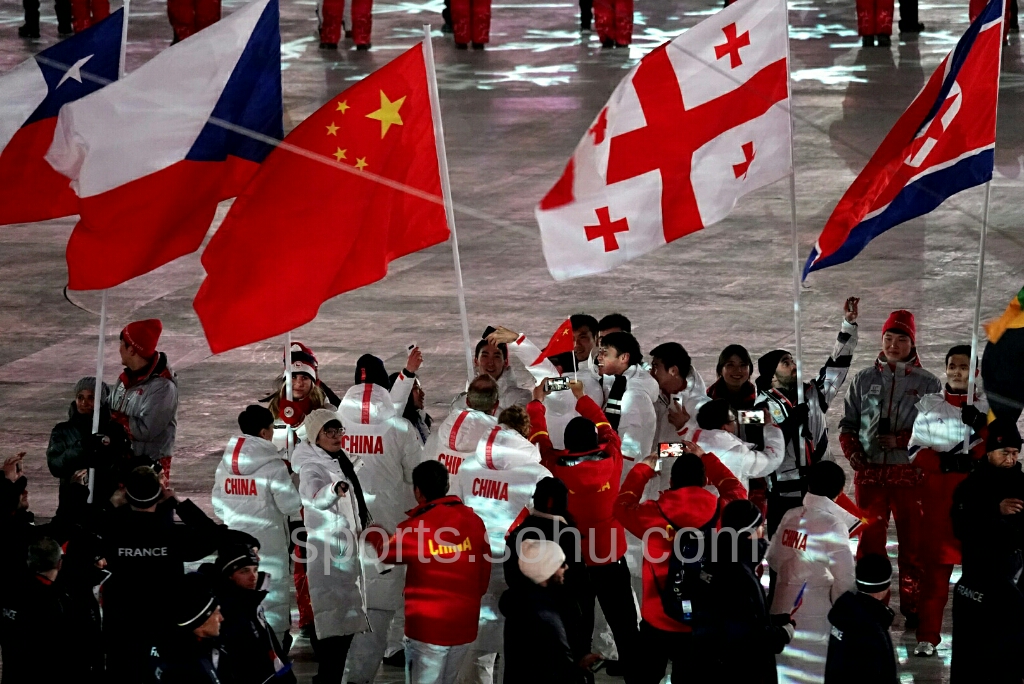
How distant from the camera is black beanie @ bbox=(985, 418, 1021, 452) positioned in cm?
779

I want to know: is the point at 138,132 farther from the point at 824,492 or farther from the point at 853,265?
the point at 853,265

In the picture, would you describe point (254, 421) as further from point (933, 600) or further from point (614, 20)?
point (614, 20)

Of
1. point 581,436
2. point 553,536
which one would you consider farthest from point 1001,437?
point 553,536

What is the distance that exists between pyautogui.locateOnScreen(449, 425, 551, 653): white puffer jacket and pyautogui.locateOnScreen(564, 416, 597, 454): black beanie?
182 mm

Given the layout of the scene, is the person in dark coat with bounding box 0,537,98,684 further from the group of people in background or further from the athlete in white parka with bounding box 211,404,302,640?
the athlete in white parka with bounding box 211,404,302,640

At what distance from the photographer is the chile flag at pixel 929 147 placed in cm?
835

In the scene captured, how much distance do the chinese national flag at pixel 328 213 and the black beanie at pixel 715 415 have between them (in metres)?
1.81

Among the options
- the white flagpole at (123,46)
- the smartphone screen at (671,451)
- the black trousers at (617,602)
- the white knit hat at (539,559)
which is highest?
the white flagpole at (123,46)

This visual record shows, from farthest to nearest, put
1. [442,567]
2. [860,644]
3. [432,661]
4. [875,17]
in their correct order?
[875,17], [432,661], [442,567], [860,644]

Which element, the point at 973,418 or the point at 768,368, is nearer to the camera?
the point at 973,418

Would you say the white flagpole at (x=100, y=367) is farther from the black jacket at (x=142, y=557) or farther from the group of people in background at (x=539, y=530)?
the black jacket at (x=142, y=557)

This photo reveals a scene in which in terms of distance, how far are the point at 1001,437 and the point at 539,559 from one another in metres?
2.59

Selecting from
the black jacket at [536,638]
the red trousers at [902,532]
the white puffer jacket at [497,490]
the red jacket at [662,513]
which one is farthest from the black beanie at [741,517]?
the red trousers at [902,532]

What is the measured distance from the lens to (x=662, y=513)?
23.9 feet
